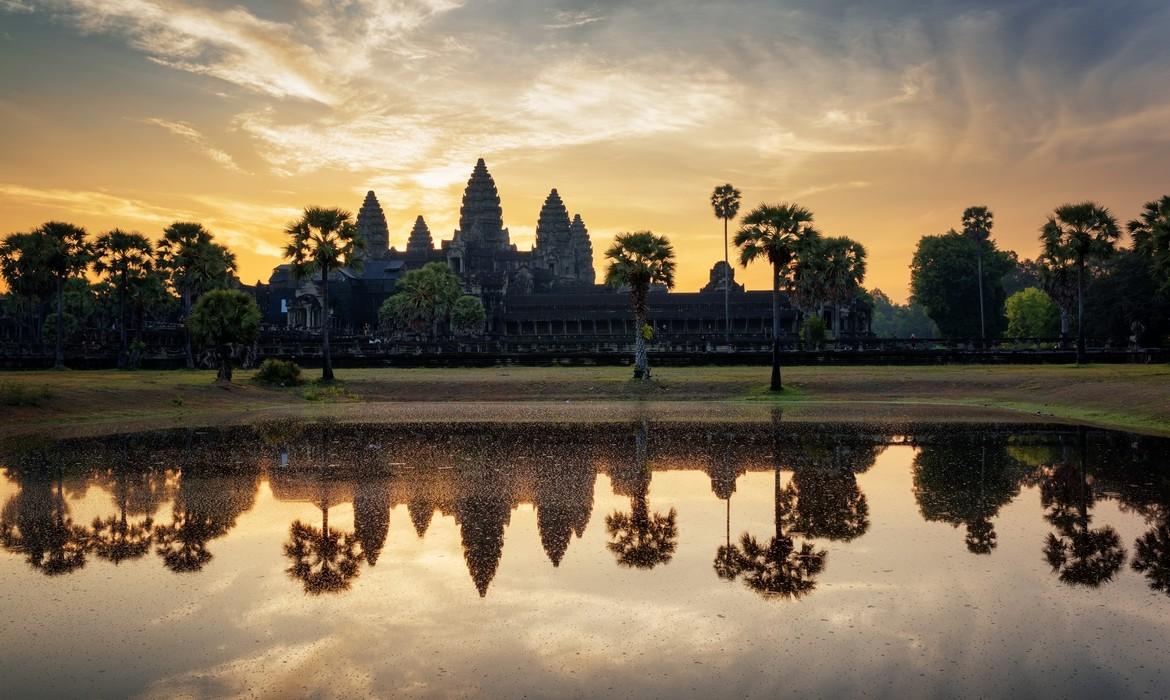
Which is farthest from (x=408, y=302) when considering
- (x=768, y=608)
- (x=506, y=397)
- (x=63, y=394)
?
(x=768, y=608)

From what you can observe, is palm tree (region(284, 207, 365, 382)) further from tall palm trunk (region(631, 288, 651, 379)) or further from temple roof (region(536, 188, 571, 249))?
temple roof (region(536, 188, 571, 249))

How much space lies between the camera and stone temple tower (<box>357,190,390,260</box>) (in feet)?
524

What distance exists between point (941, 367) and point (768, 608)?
46.7 metres

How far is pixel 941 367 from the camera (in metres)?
53.0

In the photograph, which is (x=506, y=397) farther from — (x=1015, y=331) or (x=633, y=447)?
(x=1015, y=331)

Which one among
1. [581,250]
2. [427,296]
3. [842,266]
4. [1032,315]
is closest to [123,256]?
[427,296]

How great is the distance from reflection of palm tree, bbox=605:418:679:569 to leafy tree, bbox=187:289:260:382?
117 ft

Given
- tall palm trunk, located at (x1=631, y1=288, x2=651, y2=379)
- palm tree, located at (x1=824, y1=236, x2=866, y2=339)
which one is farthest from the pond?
palm tree, located at (x1=824, y1=236, x2=866, y2=339)

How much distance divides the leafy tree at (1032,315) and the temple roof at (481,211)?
7805 centimetres

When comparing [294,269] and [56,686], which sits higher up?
[294,269]

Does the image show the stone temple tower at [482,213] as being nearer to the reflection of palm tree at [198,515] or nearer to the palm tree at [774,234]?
the palm tree at [774,234]

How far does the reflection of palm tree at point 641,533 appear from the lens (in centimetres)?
1194

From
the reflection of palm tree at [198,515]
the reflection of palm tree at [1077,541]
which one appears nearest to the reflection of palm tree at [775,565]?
the reflection of palm tree at [1077,541]

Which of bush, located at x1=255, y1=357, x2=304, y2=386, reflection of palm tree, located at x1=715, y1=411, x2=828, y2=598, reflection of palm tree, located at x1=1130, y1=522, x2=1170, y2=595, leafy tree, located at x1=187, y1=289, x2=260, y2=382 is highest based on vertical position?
leafy tree, located at x1=187, y1=289, x2=260, y2=382
